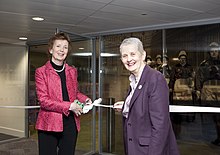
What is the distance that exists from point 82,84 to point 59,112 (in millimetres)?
3038

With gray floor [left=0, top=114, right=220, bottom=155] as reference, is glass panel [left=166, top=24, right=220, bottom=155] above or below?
above

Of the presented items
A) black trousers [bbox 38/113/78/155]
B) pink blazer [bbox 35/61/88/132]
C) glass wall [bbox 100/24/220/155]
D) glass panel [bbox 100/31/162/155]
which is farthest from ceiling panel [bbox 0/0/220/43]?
black trousers [bbox 38/113/78/155]

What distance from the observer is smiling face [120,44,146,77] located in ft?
5.61

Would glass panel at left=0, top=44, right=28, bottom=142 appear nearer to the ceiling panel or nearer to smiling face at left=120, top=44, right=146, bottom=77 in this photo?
the ceiling panel

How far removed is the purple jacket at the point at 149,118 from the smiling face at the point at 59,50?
808 mm

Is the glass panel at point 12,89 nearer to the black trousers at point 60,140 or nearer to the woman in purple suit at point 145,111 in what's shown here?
the black trousers at point 60,140

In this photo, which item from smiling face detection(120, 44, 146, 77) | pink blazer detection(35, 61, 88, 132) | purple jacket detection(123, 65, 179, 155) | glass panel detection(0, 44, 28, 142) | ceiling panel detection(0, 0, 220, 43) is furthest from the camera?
glass panel detection(0, 44, 28, 142)

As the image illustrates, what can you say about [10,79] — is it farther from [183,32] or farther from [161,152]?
[161,152]

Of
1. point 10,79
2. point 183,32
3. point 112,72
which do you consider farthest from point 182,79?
point 10,79

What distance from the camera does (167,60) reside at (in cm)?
466

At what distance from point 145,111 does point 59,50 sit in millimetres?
961

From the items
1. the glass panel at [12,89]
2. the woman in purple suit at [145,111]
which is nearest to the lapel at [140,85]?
the woman in purple suit at [145,111]

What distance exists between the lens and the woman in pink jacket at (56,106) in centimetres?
208

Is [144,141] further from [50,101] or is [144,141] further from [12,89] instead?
[12,89]
